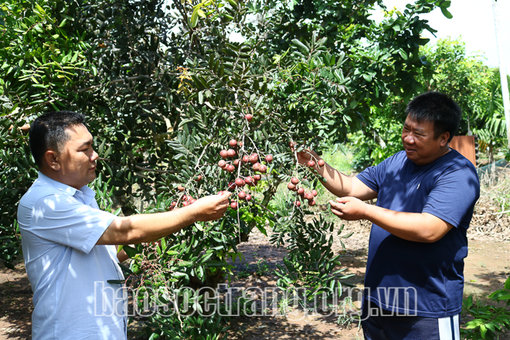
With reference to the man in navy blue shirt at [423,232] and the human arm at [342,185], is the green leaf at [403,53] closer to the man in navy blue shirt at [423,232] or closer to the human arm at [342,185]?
the man in navy blue shirt at [423,232]

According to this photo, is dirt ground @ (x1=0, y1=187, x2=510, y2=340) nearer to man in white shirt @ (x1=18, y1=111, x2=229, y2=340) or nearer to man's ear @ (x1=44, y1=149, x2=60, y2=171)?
man in white shirt @ (x1=18, y1=111, x2=229, y2=340)

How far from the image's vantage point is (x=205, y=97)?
2629 millimetres

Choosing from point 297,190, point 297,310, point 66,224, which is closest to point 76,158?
point 66,224

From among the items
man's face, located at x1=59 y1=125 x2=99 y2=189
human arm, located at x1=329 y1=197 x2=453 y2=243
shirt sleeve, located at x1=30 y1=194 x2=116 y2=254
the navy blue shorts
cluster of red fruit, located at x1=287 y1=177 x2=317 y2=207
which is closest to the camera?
shirt sleeve, located at x1=30 y1=194 x2=116 y2=254

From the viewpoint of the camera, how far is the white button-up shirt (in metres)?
1.37

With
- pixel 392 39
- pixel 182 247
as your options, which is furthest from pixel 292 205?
pixel 392 39

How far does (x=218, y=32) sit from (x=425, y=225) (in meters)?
2.01

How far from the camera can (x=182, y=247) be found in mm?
1825

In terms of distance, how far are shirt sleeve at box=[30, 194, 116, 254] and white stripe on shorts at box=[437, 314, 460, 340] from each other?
1529mm

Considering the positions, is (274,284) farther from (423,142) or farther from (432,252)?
(423,142)

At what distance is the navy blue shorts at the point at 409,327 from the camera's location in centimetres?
171

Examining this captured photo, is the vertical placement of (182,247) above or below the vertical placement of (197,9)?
below

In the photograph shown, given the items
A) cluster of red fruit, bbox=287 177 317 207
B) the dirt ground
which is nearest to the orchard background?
cluster of red fruit, bbox=287 177 317 207

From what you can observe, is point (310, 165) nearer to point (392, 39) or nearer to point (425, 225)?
point (425, 225)
